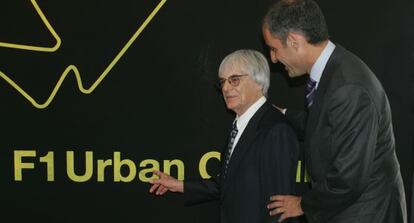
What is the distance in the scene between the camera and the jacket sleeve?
1.58 meters

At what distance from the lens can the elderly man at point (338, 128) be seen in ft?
5.24

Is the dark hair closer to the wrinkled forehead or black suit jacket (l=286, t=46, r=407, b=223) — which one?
black suit jacket (l=286, t=46, r=407, b=223)

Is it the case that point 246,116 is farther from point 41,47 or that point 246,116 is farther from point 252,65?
point 41,47

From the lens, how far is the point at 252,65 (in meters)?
2.13

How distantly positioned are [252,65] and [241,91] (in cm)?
13

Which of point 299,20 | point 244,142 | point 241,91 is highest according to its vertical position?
point 299,20

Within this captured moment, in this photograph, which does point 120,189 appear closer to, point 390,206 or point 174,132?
point 174,132

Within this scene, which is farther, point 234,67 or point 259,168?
point 234,67

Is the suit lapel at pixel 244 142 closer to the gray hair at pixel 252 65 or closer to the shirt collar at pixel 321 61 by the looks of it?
the gray hair at pixel 252 65

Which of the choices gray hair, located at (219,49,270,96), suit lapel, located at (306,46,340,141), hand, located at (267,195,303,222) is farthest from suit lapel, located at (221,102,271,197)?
suit lapel, located at (306,46,340,141)

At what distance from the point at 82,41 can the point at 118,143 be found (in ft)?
1.94

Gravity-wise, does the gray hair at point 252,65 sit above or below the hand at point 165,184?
above

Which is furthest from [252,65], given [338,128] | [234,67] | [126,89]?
[126,89]

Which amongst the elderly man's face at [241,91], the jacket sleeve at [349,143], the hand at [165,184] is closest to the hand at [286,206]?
the jacket sleeve at [349,143]
